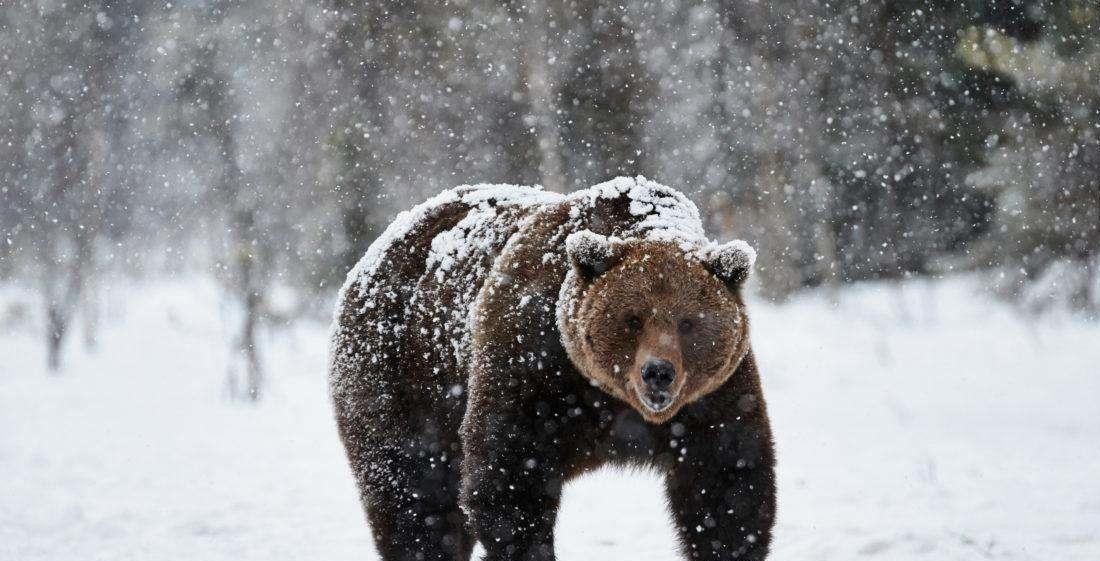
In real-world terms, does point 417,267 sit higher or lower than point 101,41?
lower

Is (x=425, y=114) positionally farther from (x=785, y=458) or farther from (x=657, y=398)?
(x=657, y=398)

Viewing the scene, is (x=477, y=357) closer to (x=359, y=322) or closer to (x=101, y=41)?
(x=359, y=322)

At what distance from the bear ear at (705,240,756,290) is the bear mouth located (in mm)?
580

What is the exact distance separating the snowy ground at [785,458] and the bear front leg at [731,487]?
1.62m

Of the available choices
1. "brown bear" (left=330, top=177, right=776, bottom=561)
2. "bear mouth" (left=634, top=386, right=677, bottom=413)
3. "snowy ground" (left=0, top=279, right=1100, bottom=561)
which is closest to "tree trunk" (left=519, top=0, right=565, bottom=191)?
"snowy ground" (left=0, top=279, right=1100, bottom=561)

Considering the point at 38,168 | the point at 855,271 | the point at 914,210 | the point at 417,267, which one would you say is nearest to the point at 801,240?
the point at 855,271

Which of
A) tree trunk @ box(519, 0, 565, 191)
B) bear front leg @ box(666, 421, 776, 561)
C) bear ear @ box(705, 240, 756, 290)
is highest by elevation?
tree trunk @ box(519, 0, 565, 191)

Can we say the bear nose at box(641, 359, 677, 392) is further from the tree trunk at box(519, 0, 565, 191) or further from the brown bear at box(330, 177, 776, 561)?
the tree trunk at box(519, 0, 565, 191)

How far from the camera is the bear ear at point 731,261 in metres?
3.30

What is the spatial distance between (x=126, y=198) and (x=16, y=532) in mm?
11802

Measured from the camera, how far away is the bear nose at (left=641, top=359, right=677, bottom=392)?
2908mm

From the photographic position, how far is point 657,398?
9.74 feet

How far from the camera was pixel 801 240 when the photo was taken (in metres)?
18.6

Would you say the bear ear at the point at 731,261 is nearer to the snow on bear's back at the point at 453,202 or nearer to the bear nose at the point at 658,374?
the bear nose at the point at 658,374
